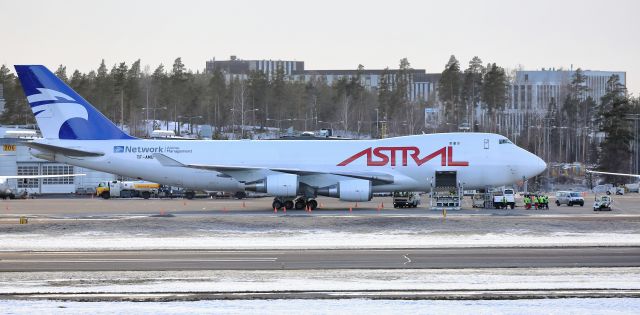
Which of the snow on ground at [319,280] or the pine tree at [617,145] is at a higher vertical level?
the pine tree at [617,145]

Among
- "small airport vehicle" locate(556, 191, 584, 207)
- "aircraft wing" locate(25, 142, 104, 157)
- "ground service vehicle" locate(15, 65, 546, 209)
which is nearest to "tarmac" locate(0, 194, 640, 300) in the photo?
"ground service vehicle" locate(15, 65, 546, 209)

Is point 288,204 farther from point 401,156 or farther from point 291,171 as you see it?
point 401,156

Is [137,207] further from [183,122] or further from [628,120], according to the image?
[183,122]

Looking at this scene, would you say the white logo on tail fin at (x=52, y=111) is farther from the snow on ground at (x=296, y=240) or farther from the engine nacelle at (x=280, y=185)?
the snow on ground at (x=296, y=240)

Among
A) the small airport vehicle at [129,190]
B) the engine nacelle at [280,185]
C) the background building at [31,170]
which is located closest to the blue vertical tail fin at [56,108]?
the engine nacelle at [280,185]

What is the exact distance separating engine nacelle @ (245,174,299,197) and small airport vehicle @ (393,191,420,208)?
6.62 m

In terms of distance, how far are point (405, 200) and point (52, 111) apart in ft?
65.4

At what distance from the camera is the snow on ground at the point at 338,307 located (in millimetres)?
18422

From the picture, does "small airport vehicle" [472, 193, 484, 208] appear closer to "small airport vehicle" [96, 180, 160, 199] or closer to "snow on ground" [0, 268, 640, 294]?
"snow on ground" [0, 268, 640, 294]

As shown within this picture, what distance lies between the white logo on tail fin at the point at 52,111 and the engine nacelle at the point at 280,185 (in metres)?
11.0

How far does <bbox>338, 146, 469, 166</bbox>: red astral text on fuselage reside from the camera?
51.5 metres

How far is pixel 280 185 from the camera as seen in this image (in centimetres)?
5019

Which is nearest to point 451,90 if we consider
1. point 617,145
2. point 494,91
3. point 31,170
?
point 494,91

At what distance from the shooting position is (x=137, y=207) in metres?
56.3
